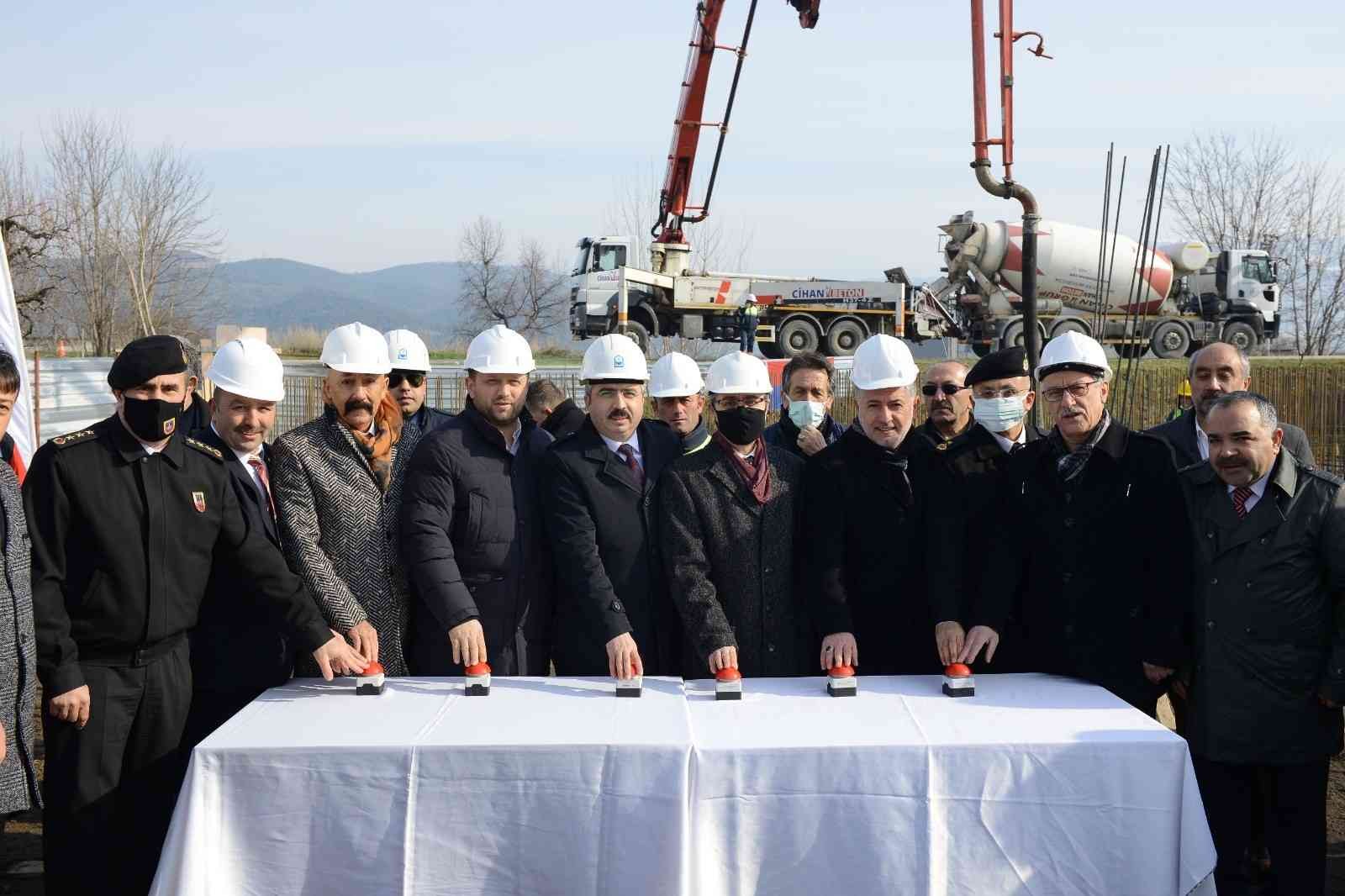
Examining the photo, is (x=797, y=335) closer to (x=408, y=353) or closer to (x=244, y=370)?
(x=408, y=353)

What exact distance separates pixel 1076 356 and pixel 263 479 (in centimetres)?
262

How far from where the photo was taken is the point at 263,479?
3.80 m

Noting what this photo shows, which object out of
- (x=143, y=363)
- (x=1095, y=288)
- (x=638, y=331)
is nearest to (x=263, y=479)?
(x=143, y=363)

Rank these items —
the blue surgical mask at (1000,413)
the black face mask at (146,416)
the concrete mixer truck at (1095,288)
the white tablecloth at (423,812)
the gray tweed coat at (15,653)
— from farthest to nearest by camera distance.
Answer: the concrete mixer truck at (1095,288) < the blue surgical mask at (1000,413) < the black face mask at (146,416) < the gray tweed coat at (15,653) < the white tablecloth at (423,812)

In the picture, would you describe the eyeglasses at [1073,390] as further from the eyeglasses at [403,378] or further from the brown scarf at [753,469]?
the eyeglasses at [403,378]

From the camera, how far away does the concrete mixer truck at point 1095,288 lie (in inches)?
997

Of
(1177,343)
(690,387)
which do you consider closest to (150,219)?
(1177,343)

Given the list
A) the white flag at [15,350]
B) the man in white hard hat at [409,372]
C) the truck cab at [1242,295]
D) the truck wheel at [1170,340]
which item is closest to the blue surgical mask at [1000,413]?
the man in white hard hat at [409,372]

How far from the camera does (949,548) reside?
12.2 feet

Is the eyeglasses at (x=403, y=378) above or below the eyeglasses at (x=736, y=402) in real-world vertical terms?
above

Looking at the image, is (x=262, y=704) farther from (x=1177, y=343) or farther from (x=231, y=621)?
(x=1177, y=343)

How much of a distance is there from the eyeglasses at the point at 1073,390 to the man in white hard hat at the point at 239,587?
2.38 metres

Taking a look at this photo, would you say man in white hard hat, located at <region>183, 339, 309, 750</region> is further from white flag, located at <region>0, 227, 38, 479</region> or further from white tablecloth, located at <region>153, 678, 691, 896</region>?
white flag, located at <region>0, 227, 38, 479</region>

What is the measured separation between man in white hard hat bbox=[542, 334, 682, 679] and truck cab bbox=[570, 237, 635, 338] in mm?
20074
